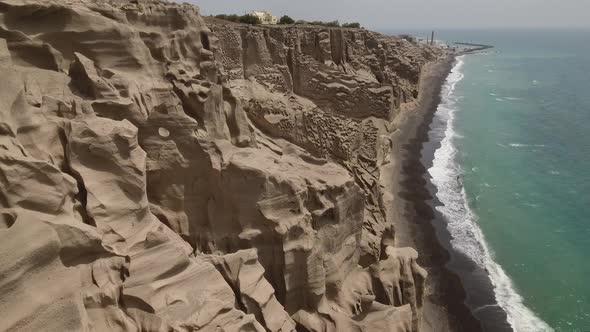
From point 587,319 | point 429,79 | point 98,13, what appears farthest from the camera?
point 429,79

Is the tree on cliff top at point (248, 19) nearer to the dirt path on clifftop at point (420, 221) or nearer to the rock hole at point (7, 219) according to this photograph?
the dirt path on clifftop at point (420, 221)

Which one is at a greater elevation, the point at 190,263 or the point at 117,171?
the point at 117,171

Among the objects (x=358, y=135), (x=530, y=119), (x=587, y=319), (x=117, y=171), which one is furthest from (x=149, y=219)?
(x=530, y=119)

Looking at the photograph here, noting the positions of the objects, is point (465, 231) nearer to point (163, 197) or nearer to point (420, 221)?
point (420, 221)

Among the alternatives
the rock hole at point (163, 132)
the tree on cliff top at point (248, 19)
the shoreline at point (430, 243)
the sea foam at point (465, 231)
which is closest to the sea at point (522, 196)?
the sea foam at point (465, 231)

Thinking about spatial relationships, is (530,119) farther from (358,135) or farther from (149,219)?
(149,219)

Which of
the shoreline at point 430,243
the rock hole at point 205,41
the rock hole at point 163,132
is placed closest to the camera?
the rock hole at point 163,132

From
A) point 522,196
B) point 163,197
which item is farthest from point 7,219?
point 522,196

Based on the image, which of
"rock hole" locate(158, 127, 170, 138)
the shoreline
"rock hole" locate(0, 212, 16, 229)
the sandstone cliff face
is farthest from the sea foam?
"rock hole" locate(0, 212, 16, 229)
